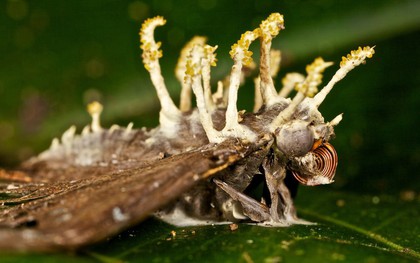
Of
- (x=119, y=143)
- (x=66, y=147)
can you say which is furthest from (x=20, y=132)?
(x=119, y=143)

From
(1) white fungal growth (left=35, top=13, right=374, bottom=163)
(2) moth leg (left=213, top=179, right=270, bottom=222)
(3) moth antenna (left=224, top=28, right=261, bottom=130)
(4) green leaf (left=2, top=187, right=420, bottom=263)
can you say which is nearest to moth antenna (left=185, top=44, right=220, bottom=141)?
(1) white fungal growth (left=35, top=13, right=374, bottom=163)

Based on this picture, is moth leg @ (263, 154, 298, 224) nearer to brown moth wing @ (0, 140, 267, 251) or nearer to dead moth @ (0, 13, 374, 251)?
dead moth @ (0, 13, 374, 251)

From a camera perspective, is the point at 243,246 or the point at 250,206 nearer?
the point at 243,246

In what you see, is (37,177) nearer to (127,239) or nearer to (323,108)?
(127,239)

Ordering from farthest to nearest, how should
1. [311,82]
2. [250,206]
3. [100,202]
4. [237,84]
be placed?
1. [237,84]
2. [250,206]
3. [311,82]
4. [100,202]

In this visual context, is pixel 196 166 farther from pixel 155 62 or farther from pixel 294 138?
pixel 155 62

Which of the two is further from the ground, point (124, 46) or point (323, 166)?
point (124, 46)

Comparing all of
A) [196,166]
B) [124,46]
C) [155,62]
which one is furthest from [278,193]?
[124,46]
